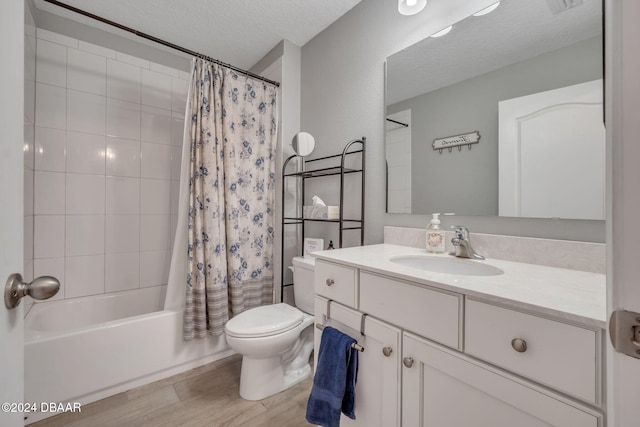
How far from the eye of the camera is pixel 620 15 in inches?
14.0

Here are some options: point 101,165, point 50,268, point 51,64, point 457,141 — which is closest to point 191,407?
point 50,268

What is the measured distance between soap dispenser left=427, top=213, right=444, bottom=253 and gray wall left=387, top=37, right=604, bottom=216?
13 centimetres

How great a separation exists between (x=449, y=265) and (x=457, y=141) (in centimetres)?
61

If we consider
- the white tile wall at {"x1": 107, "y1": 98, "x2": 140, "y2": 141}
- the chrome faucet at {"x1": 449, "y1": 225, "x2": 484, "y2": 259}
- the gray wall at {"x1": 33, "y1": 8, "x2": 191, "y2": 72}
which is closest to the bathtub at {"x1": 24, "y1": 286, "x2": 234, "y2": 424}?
the white tile wall at {"x1": 107, "y1": 98, "x2": 140, "y2": 141}

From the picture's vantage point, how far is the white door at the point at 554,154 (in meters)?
0.95

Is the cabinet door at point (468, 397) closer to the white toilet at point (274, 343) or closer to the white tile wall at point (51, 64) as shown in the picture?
the white toilet at point (274, 343)

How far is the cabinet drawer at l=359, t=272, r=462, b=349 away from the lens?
2.56ft

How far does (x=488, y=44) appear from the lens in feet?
4.02

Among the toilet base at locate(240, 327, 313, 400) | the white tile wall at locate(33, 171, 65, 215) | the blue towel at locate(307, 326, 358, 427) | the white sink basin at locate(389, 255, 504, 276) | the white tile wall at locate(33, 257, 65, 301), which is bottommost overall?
the toilet base at locate(240, 327, 313, 400)

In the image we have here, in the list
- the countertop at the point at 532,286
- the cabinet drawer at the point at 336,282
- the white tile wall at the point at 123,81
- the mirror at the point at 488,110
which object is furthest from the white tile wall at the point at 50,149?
the mirror at the point at 488,110

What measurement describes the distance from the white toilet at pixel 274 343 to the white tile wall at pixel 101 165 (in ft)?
4.23

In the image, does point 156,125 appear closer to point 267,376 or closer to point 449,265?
point 267,376

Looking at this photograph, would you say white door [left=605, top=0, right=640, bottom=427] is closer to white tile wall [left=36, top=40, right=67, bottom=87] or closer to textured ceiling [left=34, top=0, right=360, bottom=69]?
textured ceiling [left=34, top=0, right=360, bottom=69]

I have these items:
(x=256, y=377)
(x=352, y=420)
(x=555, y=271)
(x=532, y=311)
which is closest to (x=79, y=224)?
(x=256, y=377)
